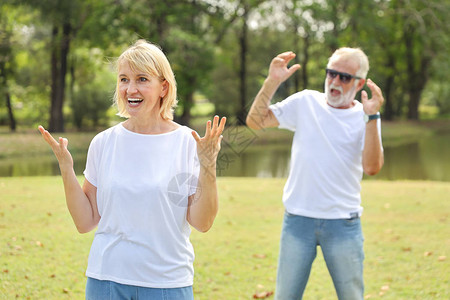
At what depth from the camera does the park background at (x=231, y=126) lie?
565 centimetres

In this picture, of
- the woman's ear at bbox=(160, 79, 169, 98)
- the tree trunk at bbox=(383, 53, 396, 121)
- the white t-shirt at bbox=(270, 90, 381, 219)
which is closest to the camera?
the woman's ear at bbox=(160, 79, 169, 98)

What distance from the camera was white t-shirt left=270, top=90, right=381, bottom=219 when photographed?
10.7 feet

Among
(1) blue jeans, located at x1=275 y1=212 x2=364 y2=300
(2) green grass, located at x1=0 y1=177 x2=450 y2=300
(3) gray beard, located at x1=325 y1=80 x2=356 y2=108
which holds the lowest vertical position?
(2) green grass, located at x1=0 y1=177 x2=450 y2=300

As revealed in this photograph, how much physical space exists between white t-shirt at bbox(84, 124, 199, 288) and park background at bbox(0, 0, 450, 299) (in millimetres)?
662

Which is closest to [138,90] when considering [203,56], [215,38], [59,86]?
[203,56]

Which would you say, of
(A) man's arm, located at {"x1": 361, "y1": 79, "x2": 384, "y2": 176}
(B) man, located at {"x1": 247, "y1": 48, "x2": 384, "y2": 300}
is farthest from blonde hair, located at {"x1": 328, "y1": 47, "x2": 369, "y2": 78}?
(A) man's arm, located at {"x1": 361, "y1": 79, "x2": 384, "y2": 176}

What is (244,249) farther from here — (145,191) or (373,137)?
(145,191)

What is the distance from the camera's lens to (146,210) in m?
2.20

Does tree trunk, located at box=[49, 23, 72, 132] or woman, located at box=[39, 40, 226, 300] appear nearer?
woman, located at box=[39, 40, 226, 300]

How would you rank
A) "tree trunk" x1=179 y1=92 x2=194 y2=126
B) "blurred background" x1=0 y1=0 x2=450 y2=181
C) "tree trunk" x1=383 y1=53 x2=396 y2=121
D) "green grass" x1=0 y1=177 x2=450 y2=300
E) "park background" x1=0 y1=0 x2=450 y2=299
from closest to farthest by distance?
"green grass" x1=0 y1=177 x2=450 y2=300 → "park background" x1=0 y1=0 x2=450 y2=299 → "blurred background" x1=0 y1=0 x2=450 y2=181 → "tree trunk" x1=179 y1=92 x2=194 y2=126 → "tree trunk" x1=383 y1=53 x2=396 y2=121

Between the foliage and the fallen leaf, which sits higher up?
the foliage

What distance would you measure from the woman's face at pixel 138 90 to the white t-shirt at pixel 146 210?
0.11 metres

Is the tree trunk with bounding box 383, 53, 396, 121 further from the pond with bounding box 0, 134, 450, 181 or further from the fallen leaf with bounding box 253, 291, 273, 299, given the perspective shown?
the fallen leaf with bounding box 253, 291, 273, 299

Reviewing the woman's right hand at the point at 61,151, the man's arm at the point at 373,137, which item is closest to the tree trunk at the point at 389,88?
the man's arm at the point at 373,137
